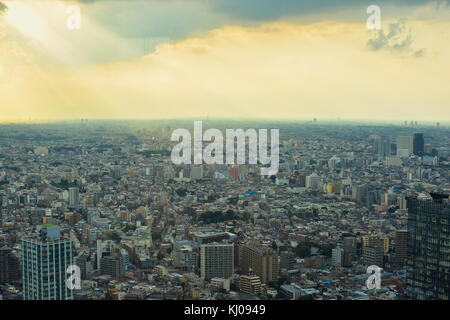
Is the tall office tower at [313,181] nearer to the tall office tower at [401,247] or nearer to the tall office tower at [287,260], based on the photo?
the tall office tower at [401,247]

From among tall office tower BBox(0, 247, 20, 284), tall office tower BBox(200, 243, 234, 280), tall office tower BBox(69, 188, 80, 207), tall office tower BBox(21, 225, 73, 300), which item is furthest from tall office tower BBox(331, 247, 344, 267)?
tall office tower BBox(69, 188, 80, 207)

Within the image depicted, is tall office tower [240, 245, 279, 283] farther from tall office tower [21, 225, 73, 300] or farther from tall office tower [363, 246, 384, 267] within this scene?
tall office tower [21, 225, 73, 300]

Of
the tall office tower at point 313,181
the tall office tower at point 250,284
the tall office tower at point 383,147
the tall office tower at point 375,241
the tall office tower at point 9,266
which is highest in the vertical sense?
the tall office tower at point 383,147

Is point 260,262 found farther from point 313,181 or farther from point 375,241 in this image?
point 313,181

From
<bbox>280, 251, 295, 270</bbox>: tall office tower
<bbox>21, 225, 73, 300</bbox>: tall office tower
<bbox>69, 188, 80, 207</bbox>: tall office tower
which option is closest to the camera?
<bbox>21, 225, 73, 300</bbox>: tall office tower

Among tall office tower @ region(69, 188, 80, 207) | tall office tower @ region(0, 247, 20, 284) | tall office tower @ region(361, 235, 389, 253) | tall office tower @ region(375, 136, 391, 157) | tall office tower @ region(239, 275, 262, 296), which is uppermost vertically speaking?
tall office tower @ region(375, 136, 391, 157)

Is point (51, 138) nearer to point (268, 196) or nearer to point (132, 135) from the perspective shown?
point (132, 135)

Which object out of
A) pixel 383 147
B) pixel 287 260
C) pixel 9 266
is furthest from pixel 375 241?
pixel 9 266

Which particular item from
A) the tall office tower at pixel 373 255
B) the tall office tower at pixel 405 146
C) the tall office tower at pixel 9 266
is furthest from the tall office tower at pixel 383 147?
the tall office tower at pixel 9 266
